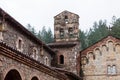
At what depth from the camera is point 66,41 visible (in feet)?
108

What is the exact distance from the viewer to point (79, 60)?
104ft

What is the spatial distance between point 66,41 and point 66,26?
68.5 inches

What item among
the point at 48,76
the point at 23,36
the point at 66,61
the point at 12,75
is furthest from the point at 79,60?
the point at 12,75

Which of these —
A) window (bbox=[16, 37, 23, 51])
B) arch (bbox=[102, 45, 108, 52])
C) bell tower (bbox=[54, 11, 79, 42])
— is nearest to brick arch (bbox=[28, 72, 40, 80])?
window (bbox=[16, 37, 23, 51])

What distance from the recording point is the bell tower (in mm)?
33219

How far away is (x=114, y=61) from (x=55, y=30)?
23.7 ft

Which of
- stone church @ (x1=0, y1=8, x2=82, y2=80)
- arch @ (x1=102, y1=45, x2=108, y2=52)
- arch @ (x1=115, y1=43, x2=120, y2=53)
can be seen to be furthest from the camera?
arch @ (x1=102, y1=45, x2=108, y2=52)

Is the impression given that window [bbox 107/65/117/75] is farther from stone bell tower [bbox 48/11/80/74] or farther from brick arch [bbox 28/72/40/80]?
brick arch [bbox 28/72/40/80]

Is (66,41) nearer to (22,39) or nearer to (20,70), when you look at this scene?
(22,39)

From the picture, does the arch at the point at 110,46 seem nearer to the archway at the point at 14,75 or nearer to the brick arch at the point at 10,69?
the brick arch at the point at 10,69

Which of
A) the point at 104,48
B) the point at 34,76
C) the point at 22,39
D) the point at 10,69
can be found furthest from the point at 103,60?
the point at 10,69

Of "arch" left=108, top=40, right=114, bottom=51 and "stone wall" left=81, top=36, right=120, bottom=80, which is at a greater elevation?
"arch" left=108, top=40, right=114, bottom=51

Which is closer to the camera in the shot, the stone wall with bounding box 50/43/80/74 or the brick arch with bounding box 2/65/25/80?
the brick arch with bounding box 2/65/25/80

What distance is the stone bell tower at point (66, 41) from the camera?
3137 centimetres
